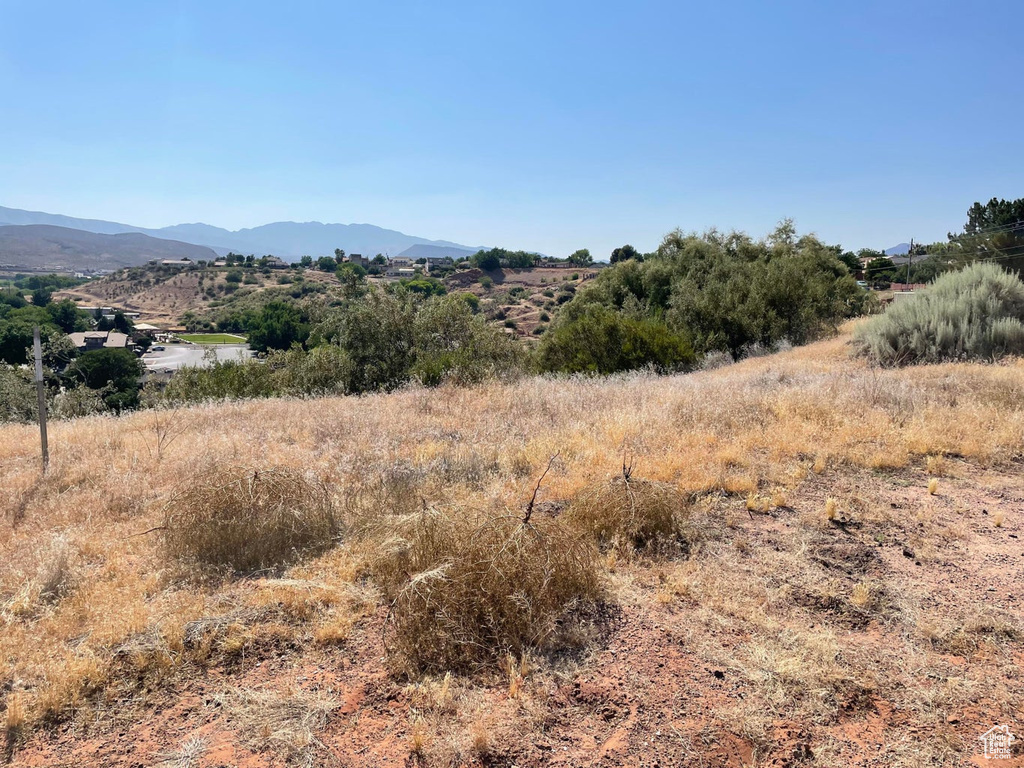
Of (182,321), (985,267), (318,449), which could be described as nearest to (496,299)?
(182,321)

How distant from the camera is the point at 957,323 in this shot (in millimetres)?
12211

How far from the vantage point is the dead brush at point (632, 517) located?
4430mm

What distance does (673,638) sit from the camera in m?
3.26

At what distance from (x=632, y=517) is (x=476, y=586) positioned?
1598mm

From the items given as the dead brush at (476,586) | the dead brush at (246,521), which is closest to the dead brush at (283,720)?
the dead brush at (476,586)

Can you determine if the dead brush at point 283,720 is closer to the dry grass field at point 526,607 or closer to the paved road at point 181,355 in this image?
the dry grass field at point 526,607

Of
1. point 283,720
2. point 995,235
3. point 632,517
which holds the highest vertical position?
point 995,235

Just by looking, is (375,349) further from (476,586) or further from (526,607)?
(526,607)

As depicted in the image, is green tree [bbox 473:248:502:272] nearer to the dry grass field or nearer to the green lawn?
the green lawn

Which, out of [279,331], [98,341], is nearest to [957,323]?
[279,331]

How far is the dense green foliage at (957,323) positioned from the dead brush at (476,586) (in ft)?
38.3

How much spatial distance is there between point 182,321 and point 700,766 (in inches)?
3547

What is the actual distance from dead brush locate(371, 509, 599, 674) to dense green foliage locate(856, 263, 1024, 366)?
11669 mm

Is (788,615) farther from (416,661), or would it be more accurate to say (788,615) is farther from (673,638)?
(416,661)
